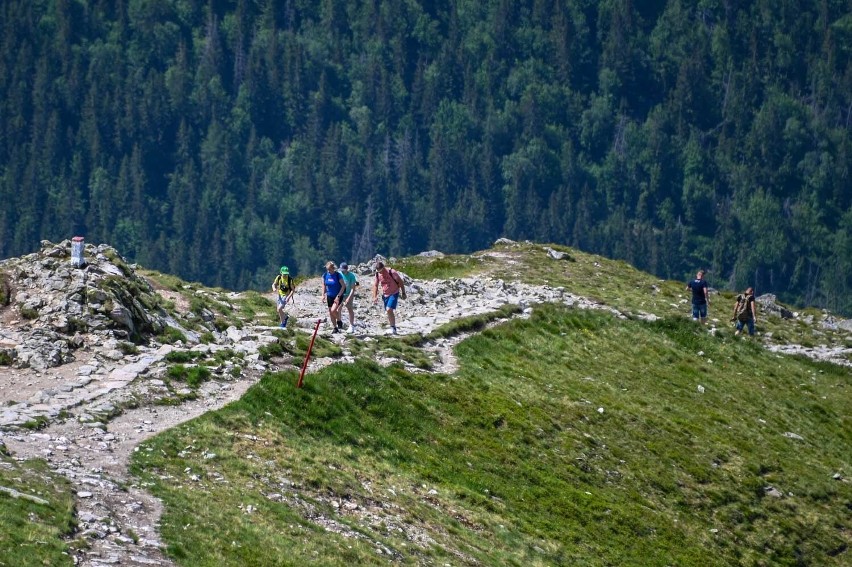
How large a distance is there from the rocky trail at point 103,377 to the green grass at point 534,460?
73 cm

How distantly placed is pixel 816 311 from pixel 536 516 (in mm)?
51604

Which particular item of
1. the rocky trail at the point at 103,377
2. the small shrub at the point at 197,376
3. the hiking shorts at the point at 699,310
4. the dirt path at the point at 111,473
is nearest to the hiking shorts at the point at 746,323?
the hiking shorts at the point at 699,310

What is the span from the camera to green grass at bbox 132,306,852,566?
1163 inches

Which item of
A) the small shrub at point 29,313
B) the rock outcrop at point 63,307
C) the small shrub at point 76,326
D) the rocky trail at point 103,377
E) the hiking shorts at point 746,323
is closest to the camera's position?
the rocky trail at point 103,377

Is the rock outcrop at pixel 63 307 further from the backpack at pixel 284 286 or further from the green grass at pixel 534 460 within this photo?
the backpack at pixel 284 286

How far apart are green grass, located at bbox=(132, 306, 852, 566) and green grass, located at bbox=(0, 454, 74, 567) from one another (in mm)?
1942

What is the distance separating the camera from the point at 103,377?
115 feet

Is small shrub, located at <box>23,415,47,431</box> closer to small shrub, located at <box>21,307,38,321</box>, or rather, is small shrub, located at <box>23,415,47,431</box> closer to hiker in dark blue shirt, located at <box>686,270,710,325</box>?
small shrub, located at <box>21,307,38,321</box>

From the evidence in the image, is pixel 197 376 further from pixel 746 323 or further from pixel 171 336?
pixel 746 323

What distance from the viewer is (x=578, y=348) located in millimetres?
56219

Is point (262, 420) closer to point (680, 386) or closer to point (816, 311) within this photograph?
point (680, 386)

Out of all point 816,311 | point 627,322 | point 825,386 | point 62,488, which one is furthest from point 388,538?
point 816,311

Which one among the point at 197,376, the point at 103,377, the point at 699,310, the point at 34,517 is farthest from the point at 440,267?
the point at 34,517

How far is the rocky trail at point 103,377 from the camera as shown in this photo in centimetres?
2628
